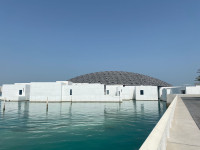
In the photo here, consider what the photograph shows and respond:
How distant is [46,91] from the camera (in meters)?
42.5

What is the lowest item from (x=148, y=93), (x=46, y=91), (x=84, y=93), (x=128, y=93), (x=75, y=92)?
(x=128, y=93)

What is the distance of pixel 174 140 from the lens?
4.94m

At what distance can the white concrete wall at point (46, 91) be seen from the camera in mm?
41906

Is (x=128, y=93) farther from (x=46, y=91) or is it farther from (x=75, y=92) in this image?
(x=46, y=91)

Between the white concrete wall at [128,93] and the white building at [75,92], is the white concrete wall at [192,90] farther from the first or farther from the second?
the white concrete wall at [128,93]

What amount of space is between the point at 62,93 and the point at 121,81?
120ft

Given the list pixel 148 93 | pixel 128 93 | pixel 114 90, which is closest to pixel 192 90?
pixel 148 93

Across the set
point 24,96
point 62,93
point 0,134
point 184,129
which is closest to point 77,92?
point 62,93

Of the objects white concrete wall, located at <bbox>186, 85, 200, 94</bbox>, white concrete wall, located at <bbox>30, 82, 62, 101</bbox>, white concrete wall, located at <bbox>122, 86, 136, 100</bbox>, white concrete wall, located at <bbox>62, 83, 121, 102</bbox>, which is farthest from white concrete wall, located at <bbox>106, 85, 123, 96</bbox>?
white concrete wall, located at <bbox>186, 85, 200, 94</bbox>

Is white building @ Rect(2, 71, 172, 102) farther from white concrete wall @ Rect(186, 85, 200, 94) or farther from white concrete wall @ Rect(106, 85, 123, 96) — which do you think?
white concrete wall @ Rect(186, 85, 200, 94)

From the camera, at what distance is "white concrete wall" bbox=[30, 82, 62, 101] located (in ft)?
137

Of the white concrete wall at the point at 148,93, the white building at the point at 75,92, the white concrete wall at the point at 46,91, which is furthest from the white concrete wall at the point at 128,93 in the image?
the white concrete wall at the point at 46,91

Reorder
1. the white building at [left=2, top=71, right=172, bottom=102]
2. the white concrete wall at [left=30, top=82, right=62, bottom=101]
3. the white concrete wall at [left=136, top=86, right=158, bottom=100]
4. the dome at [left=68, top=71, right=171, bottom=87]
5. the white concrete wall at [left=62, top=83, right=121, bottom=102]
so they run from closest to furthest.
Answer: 1. the white concrete wall at [left=62, top=83, right=121, bottom=102]
2. the white building at [left=2, top=71, right=172, bottom=102]
3. the white concrete wall at [left=30, top=82, right=62, bottom=101]
4. the white concrete wall at [left=136, top=86, right=158, bottom=100]
5. the dome at [left=68, top=71, right=171, bottom=87]

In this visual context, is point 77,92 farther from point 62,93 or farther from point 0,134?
point 0,134
